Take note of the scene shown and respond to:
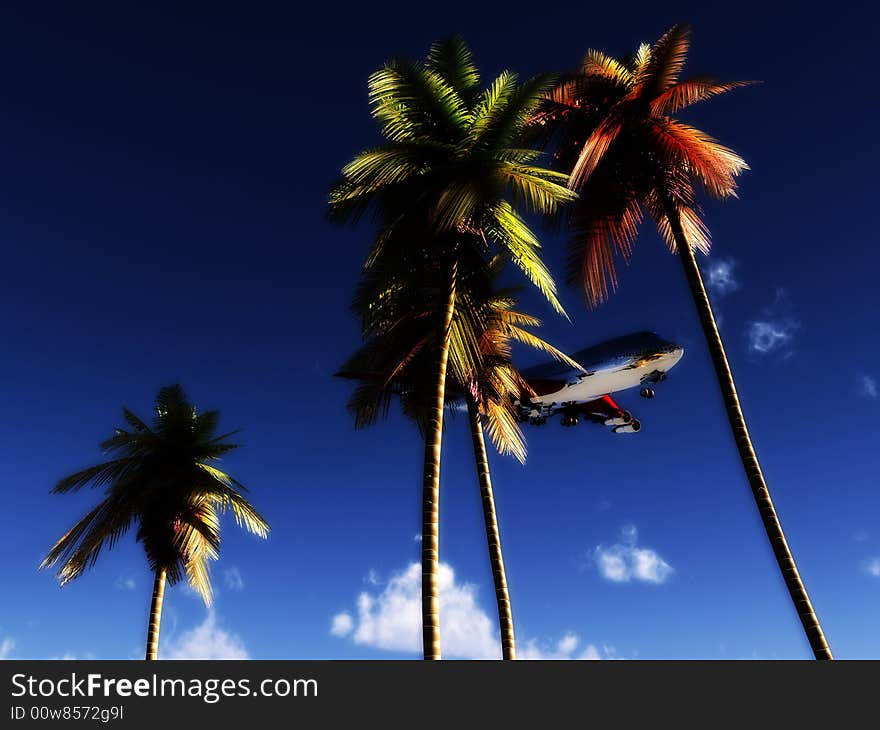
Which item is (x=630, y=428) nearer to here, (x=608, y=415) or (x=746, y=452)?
(x=608, y=415)

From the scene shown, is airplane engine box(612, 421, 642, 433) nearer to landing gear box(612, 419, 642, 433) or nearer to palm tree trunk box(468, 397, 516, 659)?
landing gear box(612, 419, 642, 433)

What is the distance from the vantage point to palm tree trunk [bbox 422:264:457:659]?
9.77 m

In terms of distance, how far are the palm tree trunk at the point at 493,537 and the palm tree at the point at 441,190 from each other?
310cm

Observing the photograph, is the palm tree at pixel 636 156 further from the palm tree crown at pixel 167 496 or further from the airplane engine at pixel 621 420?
the airplane engine at pixel 621 420

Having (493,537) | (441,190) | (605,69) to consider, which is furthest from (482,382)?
(605,69)

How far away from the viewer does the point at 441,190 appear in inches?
486

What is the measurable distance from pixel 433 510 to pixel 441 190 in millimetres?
6527

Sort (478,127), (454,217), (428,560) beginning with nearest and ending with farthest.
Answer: (428,560) → (454,217) → (478,127)

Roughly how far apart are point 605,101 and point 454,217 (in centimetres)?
623

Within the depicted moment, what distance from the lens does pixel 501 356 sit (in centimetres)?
1648

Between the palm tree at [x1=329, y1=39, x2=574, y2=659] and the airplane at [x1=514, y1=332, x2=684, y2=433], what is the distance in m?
27.5
